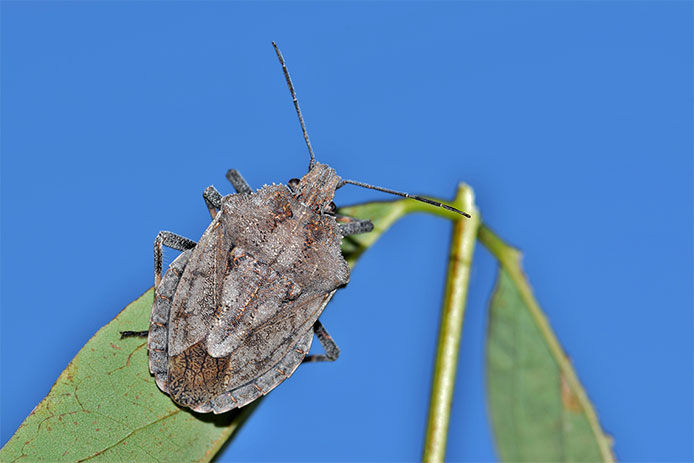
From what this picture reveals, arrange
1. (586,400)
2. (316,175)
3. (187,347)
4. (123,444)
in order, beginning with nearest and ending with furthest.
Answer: (123,444) → (187,347) → (316,175) → (586,400)

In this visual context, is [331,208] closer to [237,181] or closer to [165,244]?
[237,181]

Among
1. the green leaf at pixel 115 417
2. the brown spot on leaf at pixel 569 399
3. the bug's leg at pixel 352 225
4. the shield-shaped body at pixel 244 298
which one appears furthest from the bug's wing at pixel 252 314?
the brown spot on leaf at pixel 569 399

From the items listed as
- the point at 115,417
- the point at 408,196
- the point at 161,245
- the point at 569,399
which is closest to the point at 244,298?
the point at 161,245

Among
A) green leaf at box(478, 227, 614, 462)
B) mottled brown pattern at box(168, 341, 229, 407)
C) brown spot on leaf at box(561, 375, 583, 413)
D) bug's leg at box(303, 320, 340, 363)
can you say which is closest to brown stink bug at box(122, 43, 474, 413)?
mottled brown pattern at box(168, 341, 229, 407)

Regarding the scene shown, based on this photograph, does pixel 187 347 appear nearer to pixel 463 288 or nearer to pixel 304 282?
pixel 304 282

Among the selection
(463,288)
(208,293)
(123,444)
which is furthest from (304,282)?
(123,444)

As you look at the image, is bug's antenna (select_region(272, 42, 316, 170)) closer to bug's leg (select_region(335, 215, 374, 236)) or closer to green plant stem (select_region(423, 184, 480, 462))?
bug's leg (select_region(335, 215, 374, 236))

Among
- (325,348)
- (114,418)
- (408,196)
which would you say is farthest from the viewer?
(325,348)
